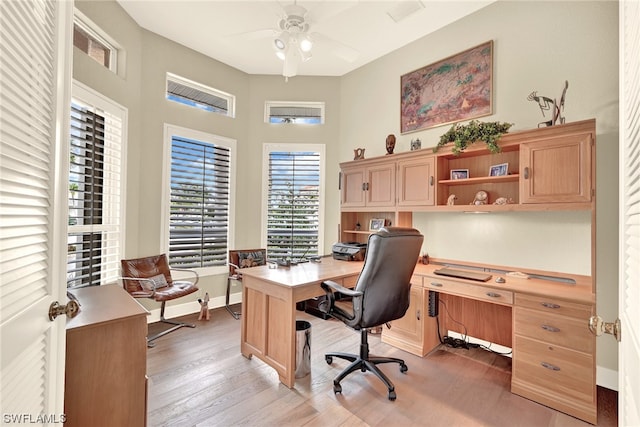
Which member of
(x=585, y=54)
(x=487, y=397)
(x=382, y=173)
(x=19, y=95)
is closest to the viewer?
(x=19, y=95)

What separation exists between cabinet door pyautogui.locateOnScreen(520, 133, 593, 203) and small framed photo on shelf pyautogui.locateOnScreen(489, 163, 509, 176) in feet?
0.83

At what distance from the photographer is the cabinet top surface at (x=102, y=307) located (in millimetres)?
1346

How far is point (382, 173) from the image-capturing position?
3455 mm

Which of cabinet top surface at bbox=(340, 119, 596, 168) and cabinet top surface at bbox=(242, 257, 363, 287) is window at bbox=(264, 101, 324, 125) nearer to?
cabinet top surface at bbox=(340, 119, 596, 168)

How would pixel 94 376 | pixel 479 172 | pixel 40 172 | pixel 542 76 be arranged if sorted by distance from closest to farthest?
1. pixel 40 172
2. pixel 94 376
3. pixel 542 76
4. pixel 479 172

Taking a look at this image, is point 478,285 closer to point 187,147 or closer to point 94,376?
point 94,376

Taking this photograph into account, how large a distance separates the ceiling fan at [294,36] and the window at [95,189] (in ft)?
5.75

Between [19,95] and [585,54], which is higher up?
[585,54]

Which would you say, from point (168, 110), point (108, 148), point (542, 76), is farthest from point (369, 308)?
point (168, 110)

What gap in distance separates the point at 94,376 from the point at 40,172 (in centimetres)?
100

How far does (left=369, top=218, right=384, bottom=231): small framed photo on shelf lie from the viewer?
3721mm

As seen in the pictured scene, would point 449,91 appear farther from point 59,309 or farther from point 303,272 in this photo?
point 59,309

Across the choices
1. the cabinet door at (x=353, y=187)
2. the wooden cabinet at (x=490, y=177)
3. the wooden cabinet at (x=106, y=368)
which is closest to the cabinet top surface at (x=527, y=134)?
the wooden cabinet at (x=490, y=177)

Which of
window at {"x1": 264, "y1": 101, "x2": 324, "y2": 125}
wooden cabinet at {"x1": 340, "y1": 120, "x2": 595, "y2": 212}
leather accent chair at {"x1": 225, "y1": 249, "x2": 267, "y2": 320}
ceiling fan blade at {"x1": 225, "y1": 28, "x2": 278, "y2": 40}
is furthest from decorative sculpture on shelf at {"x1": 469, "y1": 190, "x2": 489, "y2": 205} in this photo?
leather accent chair at {"x1": 225, "y1": 249, "x2": 267, "y2": 320}
